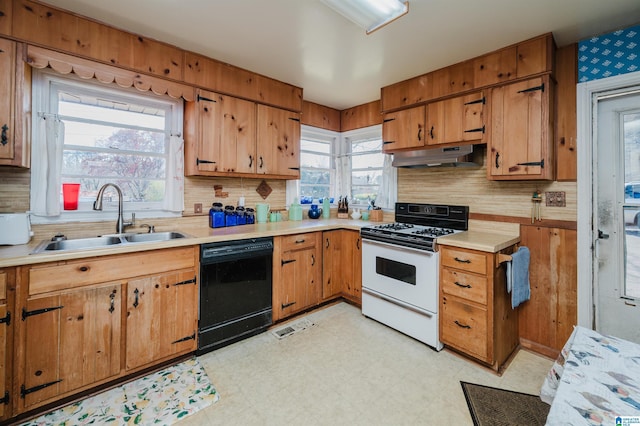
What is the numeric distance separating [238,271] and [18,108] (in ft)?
6.12

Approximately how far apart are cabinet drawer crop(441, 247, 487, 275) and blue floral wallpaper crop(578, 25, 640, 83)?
5.48 ft

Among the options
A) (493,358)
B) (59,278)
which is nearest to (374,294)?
(493,358)

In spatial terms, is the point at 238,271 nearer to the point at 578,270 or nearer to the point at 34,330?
the point at 34,330

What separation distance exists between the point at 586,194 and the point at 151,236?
12.0 feet

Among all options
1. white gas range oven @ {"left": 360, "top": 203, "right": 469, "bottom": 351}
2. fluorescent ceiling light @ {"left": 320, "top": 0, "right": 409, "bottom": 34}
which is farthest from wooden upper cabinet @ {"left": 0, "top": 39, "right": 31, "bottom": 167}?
white gas range oven @ {"left": 360, "top": 203, "right": 469, "bottom": 351}

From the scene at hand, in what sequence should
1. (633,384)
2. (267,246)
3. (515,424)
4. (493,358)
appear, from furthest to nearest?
1. (267,246)
2. (493,358)
3. (515,424)
4. (633,384)

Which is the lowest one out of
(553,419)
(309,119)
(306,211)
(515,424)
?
(515,424)

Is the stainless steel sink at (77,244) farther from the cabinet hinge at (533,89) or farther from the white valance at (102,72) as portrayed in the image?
the cabinet hinge at (533,89)

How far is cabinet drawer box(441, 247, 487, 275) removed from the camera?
212 centimetres

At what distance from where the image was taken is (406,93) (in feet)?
9.93

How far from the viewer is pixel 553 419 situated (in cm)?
75

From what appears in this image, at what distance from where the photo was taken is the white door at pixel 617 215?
2102 millimetres

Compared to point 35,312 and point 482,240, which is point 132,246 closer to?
point 35,312

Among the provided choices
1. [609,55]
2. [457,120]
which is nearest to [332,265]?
[457,120]
